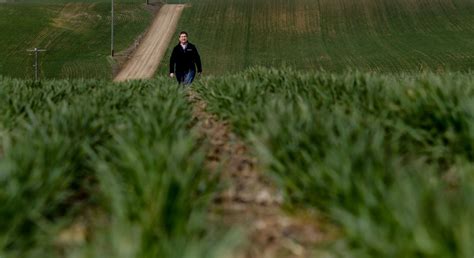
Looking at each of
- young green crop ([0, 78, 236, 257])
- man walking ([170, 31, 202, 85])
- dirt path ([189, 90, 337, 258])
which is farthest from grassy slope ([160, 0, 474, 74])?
young green crop ([0, 78, 236, 257])

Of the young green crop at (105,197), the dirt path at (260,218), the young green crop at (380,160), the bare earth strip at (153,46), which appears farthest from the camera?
the bare earth strip at (153,46)

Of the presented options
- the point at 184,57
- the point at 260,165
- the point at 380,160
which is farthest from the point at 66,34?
the point at 380,160

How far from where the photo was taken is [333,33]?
2389 inches

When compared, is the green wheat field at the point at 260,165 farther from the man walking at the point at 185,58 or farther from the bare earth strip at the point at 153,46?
the bare earth strip at the point at 153,46

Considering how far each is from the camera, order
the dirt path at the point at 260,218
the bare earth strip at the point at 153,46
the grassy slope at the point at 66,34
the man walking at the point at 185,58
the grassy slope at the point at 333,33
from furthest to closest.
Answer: the grassy slope at the point at 333,33, the grassy slope at the point at 66,34, the bare earth strip at the point at 153,46, the man walking at the point at 185,58, the dirt path at the point at 260,218

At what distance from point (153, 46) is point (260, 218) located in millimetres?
55990

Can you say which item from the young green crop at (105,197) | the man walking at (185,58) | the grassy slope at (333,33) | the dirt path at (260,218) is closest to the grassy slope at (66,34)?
the grassy slope at (333,33)

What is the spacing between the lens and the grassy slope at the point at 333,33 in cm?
4938

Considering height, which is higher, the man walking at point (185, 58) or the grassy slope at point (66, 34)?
the man walking at point (185, 58)

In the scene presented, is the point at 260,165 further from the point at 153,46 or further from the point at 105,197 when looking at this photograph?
the point at 153,46

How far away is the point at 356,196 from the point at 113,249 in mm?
1322

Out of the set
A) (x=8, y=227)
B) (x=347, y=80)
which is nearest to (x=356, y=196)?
(x=8, y=227)

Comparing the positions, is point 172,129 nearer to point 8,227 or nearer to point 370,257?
point 8,227

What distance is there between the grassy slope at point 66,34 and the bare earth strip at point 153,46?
1628 millimetres
